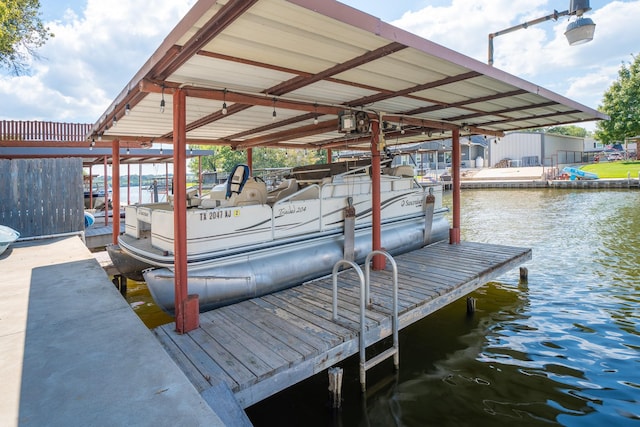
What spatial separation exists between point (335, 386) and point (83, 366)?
7.06ft

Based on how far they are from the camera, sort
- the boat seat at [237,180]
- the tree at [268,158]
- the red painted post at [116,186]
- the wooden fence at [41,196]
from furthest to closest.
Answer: the tree at [268,158] < the wooden fence at [41,196] < the red painted post at [116,186] < the boat seat at [237,180]

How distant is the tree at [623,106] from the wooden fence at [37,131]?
4029 centimetres

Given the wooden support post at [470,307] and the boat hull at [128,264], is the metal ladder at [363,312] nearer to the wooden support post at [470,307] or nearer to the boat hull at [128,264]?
the wooden support post at [470,307]

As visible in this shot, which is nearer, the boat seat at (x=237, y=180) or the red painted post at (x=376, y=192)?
the boat seat at (x=237, y=180)

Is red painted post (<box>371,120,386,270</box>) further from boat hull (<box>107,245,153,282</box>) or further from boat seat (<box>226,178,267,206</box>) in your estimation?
boat hull (<box>107,245,153,282</box>)

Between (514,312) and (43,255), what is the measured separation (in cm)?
822

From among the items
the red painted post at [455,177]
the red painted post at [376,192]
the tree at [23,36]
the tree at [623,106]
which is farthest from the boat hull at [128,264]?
the tree at [623,106]

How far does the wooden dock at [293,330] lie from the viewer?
313cm

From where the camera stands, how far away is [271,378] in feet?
10.2

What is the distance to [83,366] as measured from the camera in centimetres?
275

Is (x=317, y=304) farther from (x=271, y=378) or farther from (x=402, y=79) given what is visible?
(x=402, y=79)

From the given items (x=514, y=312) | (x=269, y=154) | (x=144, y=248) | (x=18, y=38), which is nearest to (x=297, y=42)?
(x=144, y=248)

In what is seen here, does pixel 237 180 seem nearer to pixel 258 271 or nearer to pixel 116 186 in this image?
pixel 258 271

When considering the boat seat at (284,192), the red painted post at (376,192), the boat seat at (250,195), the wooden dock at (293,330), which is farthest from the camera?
the boat seat at (284,192)
